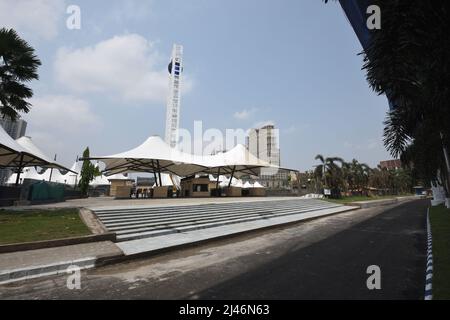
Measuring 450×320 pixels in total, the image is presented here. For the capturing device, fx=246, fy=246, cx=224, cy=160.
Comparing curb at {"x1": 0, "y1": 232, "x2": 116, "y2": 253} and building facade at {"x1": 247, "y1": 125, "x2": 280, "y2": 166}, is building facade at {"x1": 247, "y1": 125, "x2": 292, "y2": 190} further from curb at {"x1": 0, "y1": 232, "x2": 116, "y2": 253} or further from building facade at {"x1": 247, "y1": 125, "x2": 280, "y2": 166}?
curb at {"x1": 0, "y1": 232, "x2": 116, "y2": 253}

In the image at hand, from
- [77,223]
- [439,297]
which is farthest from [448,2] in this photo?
[77,223]

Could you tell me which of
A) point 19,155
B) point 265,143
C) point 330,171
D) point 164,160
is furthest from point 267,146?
point 19,155

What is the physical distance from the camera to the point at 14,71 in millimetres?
12484

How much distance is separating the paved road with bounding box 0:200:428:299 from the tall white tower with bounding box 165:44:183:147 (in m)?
65.4

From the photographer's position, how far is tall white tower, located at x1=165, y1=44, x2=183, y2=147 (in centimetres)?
7244

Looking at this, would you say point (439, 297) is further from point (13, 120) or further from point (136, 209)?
point (13, 120)

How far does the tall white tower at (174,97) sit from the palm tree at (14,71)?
5757cm

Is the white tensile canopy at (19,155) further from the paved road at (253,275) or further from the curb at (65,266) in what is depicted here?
the paved road at (253,275)

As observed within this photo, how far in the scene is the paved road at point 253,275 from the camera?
14.7 feet

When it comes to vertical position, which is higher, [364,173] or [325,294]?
[364,173]

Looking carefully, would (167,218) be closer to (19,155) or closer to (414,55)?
(414,55)

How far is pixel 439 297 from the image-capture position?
13.0 feet
